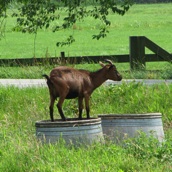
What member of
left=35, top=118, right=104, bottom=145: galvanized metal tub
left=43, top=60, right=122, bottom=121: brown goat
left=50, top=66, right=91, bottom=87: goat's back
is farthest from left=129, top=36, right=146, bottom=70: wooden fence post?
left=35, top=118, right=104, bottom=145: galvanized metal tub

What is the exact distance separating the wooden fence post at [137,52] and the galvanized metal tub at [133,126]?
37.6ft

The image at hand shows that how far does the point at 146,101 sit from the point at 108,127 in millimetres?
3605

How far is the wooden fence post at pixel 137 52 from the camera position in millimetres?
20594

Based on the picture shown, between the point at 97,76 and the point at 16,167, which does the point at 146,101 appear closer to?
the point at 97,76

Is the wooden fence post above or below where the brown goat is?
below

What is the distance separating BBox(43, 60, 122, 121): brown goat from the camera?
859 cm

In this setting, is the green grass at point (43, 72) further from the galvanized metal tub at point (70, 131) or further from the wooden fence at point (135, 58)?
the galvanized metal tub at point (70, 131)

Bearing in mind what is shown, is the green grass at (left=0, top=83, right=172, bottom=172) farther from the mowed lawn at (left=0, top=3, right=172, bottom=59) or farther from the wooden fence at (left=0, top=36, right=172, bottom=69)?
the mowed lawn at (left=0, top=3, right=172, bottom=59)

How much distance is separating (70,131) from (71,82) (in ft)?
1.94

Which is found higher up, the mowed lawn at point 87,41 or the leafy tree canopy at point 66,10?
the leafy tree canopy at point 66,10

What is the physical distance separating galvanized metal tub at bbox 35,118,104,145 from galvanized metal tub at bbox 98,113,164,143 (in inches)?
19.8

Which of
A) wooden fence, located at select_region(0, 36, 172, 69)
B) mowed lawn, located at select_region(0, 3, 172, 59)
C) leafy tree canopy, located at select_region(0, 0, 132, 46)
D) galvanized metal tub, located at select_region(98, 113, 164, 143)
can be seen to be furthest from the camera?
mowed lawn, located at select_region(0, 3, 172, 59)

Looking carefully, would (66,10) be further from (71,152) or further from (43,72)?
(71,152)

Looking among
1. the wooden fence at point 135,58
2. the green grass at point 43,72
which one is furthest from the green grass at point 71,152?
the wooden fence at point 135,58
